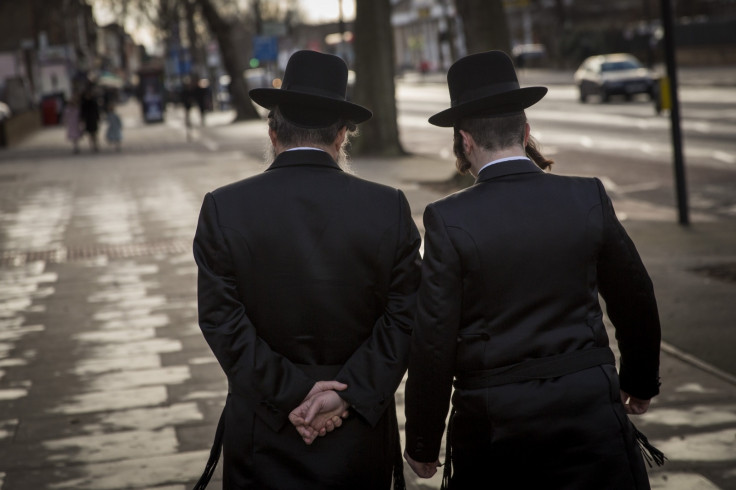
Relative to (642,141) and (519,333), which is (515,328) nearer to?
(519,333)

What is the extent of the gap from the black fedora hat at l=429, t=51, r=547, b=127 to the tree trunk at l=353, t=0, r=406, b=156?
838 inches

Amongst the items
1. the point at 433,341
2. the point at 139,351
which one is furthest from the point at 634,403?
the point at 139,351

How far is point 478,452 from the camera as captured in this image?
10.8ft

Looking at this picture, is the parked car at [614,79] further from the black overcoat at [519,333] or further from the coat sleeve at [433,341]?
the coat sleeve at [433,341]

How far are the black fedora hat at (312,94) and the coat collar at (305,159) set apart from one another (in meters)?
0.09

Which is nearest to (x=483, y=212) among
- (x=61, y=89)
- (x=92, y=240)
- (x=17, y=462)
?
(x=17, y=462)

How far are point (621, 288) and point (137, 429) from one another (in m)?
3.46

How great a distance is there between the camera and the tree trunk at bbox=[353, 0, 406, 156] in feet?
81.5

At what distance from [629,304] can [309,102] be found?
1.17m

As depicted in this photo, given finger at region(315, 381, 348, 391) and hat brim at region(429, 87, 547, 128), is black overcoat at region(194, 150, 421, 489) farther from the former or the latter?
hat brim at region(429, 87, 547, 128)

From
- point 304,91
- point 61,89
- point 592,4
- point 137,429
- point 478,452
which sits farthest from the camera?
point 592,4

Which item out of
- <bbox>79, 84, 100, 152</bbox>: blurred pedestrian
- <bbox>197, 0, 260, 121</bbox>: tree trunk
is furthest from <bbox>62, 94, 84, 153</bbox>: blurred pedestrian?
<bbox>197, 0, 260, 121</bbox>: tree trunk

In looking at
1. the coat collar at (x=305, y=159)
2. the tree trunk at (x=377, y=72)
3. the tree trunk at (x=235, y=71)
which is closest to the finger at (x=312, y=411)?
the coat collar at (x=305, y=159)

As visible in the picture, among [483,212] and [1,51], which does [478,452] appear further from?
[1,51]
